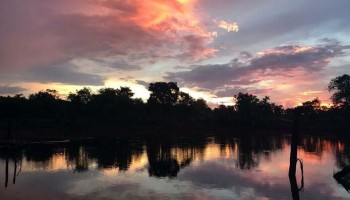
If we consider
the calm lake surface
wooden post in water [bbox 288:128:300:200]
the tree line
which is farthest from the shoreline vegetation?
wooden post in water [bbox 288:128:300:200]

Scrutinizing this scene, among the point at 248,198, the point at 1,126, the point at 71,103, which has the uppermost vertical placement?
the point at 71,103

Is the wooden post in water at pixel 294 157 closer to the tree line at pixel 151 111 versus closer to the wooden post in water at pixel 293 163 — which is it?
the wooden post in water at pixel 293 163

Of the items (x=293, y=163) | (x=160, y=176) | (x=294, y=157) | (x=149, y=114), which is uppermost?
(x=149, y=114)

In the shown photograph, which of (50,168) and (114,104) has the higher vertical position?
(114,104)

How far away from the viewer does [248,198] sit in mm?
22094

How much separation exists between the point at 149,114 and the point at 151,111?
1601 mm

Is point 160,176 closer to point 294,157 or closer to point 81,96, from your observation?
point 294,157

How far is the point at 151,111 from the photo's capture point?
120125 millimetres

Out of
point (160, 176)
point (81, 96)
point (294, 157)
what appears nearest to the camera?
point (294, 157)

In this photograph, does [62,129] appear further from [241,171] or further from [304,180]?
[304,180]

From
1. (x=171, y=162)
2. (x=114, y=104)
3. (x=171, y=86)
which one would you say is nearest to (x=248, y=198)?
(x=171, y=162)

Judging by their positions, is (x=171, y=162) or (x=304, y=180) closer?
(x=304, y=180)

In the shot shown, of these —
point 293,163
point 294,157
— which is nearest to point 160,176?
point 293,163

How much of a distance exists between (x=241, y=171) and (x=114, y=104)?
8105cm
